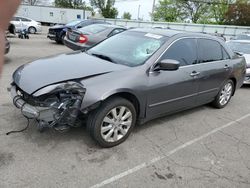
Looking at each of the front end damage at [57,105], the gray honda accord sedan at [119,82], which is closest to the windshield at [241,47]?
the gray honda accord sedan at [119,82]

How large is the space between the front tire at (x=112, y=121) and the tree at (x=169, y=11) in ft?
167

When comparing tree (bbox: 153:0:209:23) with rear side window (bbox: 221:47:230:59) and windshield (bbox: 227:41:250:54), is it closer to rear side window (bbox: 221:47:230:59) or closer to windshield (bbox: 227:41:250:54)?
windshield (bbox: 227:41:250:54)

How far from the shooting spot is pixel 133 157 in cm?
320

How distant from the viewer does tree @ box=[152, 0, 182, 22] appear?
169 ft

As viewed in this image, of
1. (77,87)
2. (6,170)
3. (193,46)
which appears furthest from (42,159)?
(193,46)

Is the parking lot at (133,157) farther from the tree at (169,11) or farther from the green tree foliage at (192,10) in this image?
the tree at (169,11)

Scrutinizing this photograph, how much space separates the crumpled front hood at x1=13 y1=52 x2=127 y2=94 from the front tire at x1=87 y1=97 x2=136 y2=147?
471 millimetres

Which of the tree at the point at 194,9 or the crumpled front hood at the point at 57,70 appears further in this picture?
the tree at the point at 194,9

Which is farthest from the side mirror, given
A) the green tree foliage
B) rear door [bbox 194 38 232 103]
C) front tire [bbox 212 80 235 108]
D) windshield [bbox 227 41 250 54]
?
the green tree foliage

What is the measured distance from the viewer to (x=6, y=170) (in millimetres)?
2725

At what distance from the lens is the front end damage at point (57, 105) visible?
116 inches

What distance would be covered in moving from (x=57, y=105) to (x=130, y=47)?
169 centimetres

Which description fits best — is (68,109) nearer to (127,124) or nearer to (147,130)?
(127,124)

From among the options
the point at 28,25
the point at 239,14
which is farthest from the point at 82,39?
the point at 239,14
